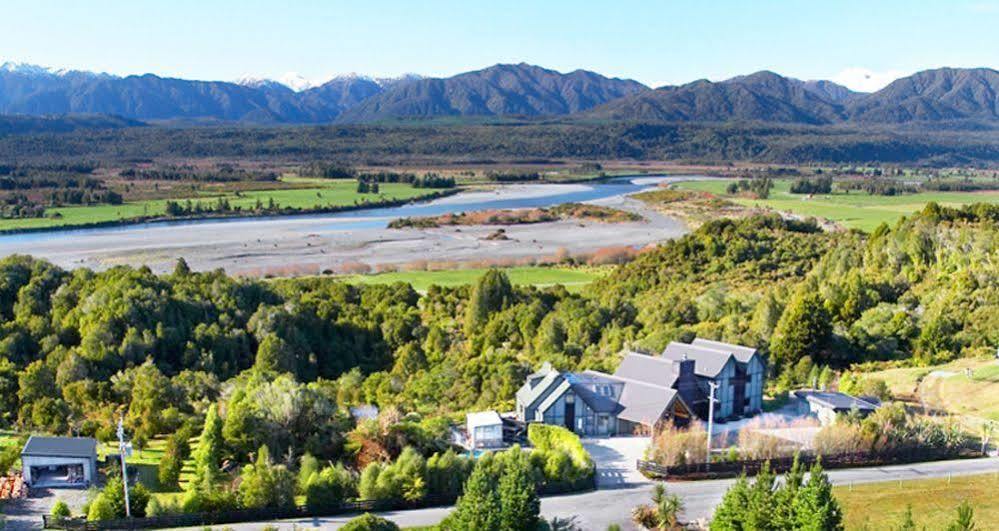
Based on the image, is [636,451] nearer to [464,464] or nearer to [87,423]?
[464,464]

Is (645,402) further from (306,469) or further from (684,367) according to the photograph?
(306,469)

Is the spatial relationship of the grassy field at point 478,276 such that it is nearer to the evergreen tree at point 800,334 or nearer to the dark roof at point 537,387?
the evergreen tree at point 800,334

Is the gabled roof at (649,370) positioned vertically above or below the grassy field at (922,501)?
above

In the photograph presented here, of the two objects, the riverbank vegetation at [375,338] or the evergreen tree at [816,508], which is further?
the riverbank vegetation at [375,338]

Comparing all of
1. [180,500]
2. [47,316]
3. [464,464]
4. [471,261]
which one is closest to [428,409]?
[464,464]

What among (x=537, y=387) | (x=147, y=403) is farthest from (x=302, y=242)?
(x=537, y=387)

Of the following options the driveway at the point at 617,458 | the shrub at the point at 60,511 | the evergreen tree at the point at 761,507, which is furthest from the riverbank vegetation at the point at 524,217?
the evergreen tree at the point at 761,507
